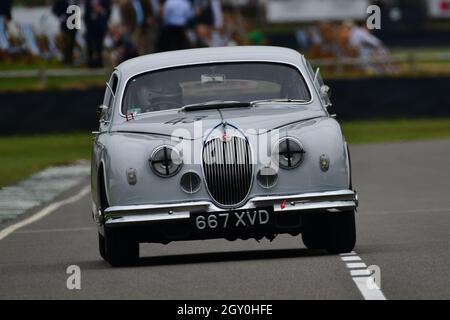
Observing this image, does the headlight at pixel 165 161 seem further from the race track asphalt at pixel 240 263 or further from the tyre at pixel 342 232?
the tyre at pixel 342 232

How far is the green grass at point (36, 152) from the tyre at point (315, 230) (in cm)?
1187

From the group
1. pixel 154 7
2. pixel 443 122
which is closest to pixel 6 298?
pixel 443 122

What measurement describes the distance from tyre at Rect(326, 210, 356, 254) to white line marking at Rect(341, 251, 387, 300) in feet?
0.33

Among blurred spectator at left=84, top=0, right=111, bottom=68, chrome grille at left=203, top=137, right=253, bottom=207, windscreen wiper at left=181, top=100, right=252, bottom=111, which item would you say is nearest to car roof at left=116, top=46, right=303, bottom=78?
windscreen wiper at left=181, top=100, right=252, bottom=111

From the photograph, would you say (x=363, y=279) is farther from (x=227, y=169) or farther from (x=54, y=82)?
(x=54, y=82)

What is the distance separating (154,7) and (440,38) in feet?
73.1

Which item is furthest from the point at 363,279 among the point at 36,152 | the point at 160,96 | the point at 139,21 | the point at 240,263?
the point at 139,21

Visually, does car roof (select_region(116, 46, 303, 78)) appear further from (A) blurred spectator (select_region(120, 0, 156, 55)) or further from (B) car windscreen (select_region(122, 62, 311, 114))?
(A) blurred spectator (select_region(120, 0, 156, 55))

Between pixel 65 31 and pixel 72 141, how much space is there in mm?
5989

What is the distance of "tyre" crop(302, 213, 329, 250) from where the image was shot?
12633 millimetres

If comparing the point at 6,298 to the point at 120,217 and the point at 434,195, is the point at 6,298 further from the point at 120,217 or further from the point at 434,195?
the point at 434,195

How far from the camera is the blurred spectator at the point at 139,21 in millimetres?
40422

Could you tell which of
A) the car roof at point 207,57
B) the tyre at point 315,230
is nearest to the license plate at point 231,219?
the tyre at point 315,230

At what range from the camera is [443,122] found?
39188mm
